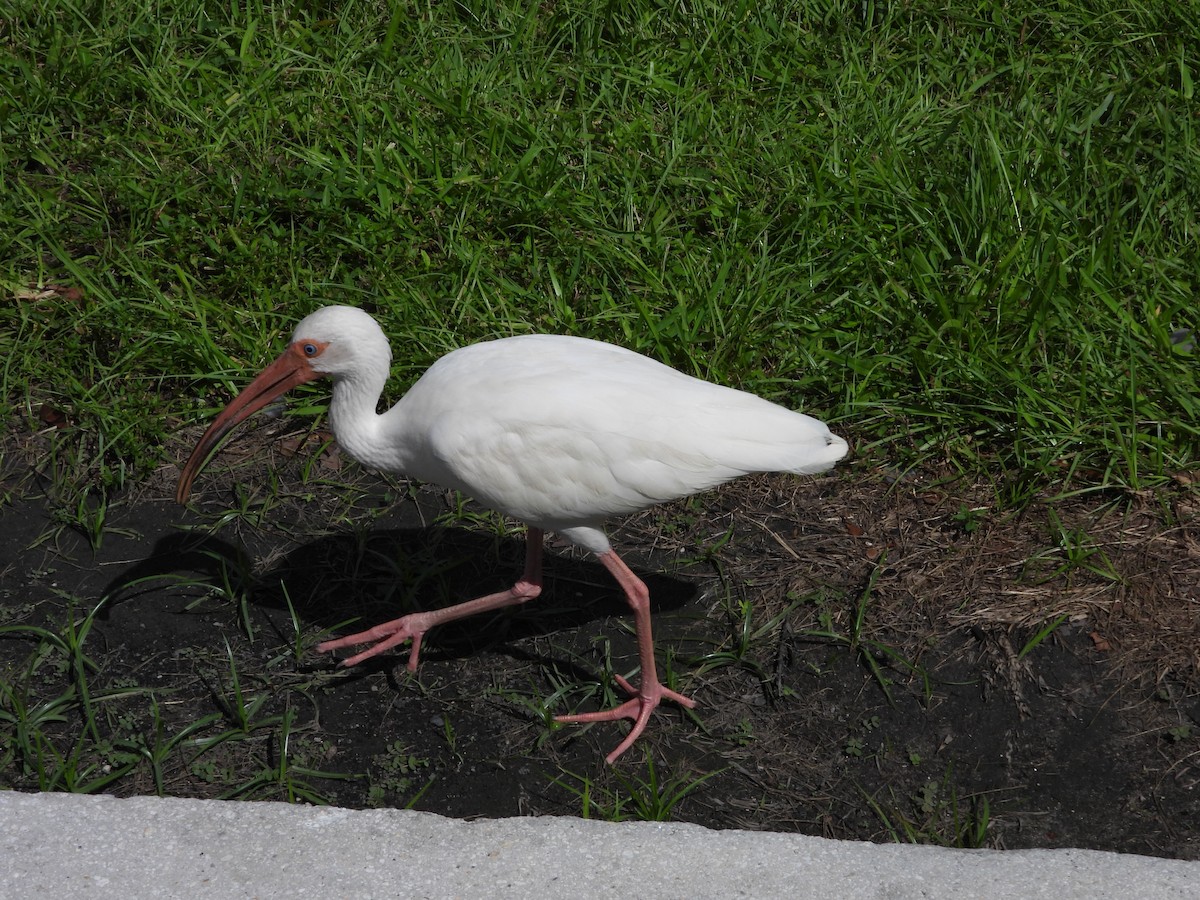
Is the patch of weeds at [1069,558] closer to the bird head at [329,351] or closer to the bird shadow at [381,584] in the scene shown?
the bird shadow at [381,584]

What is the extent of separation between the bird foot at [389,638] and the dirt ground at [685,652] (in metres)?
0.07

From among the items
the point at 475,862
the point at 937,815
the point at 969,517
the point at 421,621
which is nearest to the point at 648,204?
the point at 969,517

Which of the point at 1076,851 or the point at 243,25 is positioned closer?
the point at 1076,851

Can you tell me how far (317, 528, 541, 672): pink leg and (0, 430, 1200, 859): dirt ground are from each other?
89 millimetres

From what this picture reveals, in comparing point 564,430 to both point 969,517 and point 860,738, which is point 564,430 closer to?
point 860,738

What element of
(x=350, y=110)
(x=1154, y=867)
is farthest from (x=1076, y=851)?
(x=350, y=110)

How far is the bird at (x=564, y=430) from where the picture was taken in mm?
3418

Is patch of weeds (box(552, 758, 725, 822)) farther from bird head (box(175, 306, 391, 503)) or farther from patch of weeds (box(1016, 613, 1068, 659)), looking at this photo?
bird head (box(175, 306, 391, 503))

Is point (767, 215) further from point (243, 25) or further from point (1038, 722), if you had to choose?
point (243, 25)

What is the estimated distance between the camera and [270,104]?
546cm

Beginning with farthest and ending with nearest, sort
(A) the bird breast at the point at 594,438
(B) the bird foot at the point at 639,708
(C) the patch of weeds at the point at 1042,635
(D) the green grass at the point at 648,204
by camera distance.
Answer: (D) the green grass at the point at 648,204
(C) the patch of weeds at the point at 1042,635
(B) the bird foot at the point at 639,708
(A) the bird breast at the point at 594,438

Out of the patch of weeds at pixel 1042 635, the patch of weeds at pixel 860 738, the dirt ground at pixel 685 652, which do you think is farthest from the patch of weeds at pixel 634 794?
the patch of weeds at pixel 1042 635

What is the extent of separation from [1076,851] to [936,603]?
1035 mm

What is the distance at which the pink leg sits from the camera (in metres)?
3.82
